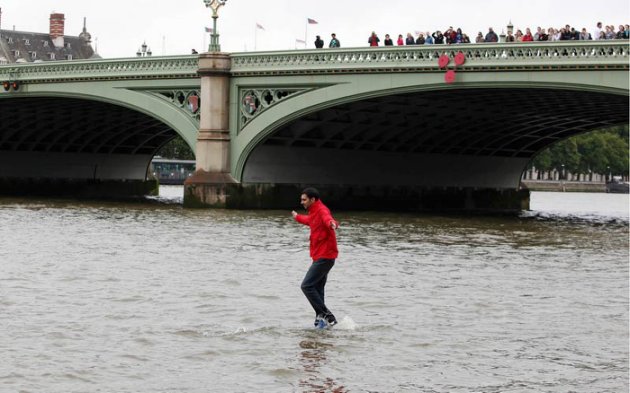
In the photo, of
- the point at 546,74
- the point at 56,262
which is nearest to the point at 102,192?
the point at 546,74

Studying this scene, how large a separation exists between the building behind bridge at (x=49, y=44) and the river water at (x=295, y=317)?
299 ft

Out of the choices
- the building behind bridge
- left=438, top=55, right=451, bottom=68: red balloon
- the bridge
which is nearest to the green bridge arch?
the bridge

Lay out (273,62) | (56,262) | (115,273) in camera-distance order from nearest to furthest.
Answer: (115,273), (56,262), (273,62)

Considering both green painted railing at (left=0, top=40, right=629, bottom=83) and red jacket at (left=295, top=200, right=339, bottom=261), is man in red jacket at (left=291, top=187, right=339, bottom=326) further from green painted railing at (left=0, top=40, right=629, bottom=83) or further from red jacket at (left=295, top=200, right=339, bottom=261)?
green painted railing at (left=0, top=40, right=629, bottom=83)

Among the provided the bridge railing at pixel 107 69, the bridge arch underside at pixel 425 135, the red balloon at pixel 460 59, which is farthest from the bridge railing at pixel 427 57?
the bridge railing at pixel 107 69

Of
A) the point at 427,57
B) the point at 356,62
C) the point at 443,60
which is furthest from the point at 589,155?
the point at 443,60

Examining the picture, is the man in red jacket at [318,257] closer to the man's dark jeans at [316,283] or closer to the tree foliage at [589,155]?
the man's dark jeans at [316,283]

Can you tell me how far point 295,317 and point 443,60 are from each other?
25.1m

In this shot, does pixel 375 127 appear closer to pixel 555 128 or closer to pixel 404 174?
pixel 404 174

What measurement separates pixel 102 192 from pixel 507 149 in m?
20.6

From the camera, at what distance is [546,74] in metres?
37.8

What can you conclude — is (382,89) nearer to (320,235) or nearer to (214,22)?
(214,22)

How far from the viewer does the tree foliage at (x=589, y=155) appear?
140500 mm

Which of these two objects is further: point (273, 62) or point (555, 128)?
point (555, 128)
